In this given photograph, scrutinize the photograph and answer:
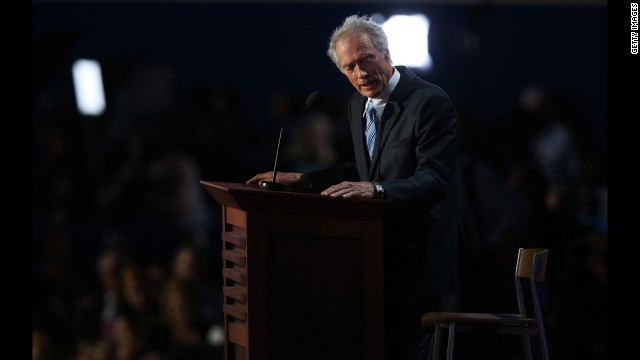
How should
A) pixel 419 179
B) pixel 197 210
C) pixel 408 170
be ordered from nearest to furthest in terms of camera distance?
1. pixel 419 179
2. pixel 408 170
3. pixel 197 210

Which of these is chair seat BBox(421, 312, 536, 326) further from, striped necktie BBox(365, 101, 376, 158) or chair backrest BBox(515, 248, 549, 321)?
striped necktie BBox(365, 101, 376, 158)

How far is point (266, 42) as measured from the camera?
611cm

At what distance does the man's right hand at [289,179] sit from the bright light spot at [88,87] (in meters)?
3.33

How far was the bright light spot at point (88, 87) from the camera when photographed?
231 inches

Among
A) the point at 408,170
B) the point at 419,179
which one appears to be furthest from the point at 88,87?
the point at 419,179

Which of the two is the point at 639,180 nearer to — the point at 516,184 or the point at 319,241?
the point at 516,184

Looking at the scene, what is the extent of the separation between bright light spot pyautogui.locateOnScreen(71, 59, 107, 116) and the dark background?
0.17 feet

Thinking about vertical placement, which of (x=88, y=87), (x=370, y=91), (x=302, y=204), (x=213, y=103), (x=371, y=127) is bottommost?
Result: (x=302, y=204)

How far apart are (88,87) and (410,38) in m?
2.35

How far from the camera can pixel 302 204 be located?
8.24 feet

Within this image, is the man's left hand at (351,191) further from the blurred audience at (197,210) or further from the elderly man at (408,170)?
the blurred audience at (197,210)

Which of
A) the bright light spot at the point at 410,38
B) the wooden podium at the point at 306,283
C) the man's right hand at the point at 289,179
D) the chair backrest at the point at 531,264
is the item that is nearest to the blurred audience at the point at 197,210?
the bright light spot at the point at 410,38

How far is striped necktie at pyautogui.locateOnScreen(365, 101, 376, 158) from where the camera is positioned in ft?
9.36

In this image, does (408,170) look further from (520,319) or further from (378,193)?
(520,319)
